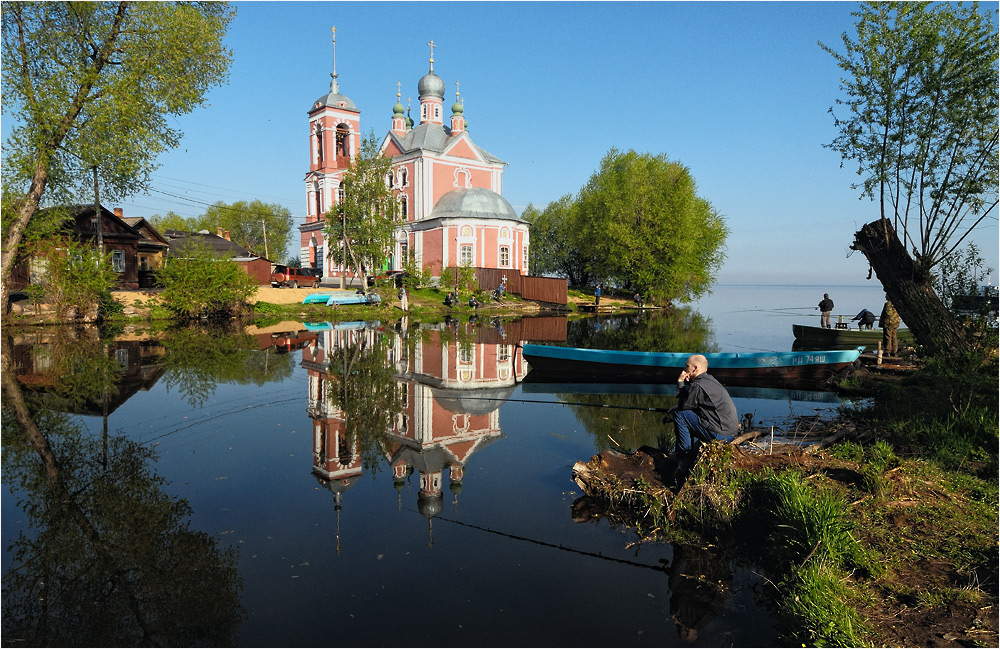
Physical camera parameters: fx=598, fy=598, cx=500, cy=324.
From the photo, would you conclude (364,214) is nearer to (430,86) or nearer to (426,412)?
(430,86)

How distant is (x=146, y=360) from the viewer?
55.8ft

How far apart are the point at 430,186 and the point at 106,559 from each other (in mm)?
43252

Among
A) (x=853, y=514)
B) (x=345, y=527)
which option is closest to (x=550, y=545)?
(x=345, y=527)

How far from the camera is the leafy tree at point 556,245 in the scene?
198 feet

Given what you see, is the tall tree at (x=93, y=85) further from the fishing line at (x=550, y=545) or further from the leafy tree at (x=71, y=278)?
the fishing line at (x=550, y=545)

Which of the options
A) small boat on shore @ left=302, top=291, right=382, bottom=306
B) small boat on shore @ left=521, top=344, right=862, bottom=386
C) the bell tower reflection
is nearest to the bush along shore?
the bell tower reflection

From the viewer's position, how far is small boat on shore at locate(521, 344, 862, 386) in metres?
14.4

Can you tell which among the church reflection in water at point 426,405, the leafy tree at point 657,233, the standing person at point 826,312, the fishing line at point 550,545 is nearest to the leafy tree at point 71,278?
the church reflection in water at point 426,405

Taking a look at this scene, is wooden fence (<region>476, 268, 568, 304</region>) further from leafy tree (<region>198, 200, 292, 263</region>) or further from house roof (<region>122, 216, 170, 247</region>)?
leafy tree (<region>198, 200, 292, 263</region>)

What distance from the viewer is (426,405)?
12164mm

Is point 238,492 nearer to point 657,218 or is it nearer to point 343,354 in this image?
point 343,354

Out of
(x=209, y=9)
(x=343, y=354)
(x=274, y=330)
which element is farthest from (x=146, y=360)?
(x=209, y=9)

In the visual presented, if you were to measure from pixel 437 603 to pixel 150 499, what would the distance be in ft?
13.6

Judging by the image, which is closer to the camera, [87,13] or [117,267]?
[87,13]
